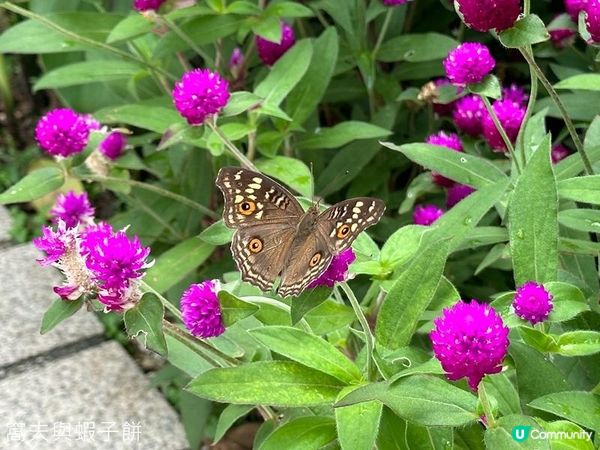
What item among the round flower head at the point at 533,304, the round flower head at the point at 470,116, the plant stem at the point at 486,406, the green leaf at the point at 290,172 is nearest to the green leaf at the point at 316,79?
the green leaf at the point at 290,172

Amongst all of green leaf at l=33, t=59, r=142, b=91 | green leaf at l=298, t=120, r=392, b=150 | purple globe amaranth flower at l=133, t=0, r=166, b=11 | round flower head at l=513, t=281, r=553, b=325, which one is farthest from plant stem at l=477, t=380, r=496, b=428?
green leaf at l=33, t=59, r=142, b=91

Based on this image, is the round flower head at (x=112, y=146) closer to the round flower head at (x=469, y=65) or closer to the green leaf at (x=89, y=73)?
the green leaf at (x=89, y=73)

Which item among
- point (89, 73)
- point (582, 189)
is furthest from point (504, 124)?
point (89, 73)

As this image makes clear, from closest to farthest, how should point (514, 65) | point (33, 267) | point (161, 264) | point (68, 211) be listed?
1. point (68, 211)
2. point (161, 264)
3. point (514, 65)
4. point (33, 267)

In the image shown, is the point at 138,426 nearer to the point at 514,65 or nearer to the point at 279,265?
the point at 279,265

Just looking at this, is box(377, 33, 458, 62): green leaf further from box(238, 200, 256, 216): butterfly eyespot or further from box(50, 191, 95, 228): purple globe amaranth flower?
box(238, 200, 256, 216): butterfly eyespot

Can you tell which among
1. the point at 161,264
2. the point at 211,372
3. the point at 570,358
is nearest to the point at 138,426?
the point at 161,264

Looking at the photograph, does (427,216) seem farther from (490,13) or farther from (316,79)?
(316,79)
